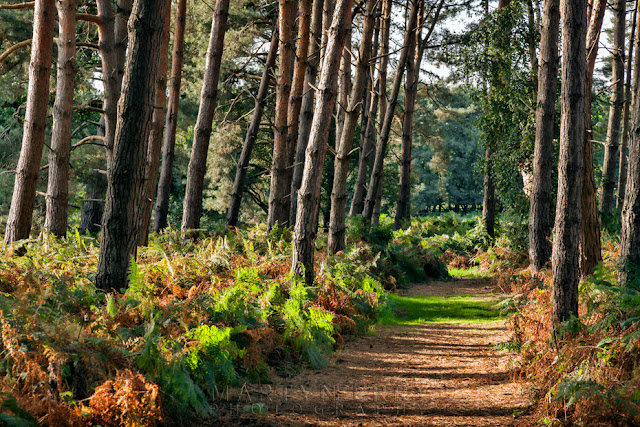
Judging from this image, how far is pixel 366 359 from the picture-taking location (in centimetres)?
676

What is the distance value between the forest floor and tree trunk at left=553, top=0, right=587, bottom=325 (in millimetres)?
1145

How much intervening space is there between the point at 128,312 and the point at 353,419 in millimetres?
2258

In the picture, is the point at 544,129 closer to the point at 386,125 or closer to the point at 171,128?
the point at 386,125

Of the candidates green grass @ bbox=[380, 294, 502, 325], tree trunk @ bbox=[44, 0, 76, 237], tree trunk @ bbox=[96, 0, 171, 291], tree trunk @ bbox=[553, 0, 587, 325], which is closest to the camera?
tree trunk @ bbox=[96, 0, 171, 291]

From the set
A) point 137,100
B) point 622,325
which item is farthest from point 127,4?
point 622,325

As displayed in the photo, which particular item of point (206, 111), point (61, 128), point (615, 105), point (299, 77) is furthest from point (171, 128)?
point (615, 105)

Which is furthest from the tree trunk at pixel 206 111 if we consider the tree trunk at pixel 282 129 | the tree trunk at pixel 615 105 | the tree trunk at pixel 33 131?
the tree trunk at pixel 615 105

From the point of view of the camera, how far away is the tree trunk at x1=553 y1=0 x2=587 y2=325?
6.00 meters

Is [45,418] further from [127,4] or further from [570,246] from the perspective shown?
[127,4]

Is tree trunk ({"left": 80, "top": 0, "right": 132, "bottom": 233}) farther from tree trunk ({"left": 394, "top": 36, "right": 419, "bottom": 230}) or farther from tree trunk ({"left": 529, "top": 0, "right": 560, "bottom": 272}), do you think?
tree trunk ({"left": 394, "top": 36, "right": 419, "bottom": 230})

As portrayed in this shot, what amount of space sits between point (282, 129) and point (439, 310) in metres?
5.95

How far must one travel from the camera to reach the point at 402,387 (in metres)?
5.67

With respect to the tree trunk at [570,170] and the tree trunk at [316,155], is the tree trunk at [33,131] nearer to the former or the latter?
the tree trunk at [316,155]

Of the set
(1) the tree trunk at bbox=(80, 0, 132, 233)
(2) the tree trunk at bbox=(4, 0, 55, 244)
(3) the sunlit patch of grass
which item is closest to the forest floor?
(2) the tree trunk at bbox=(4, 0, 55, 244)
